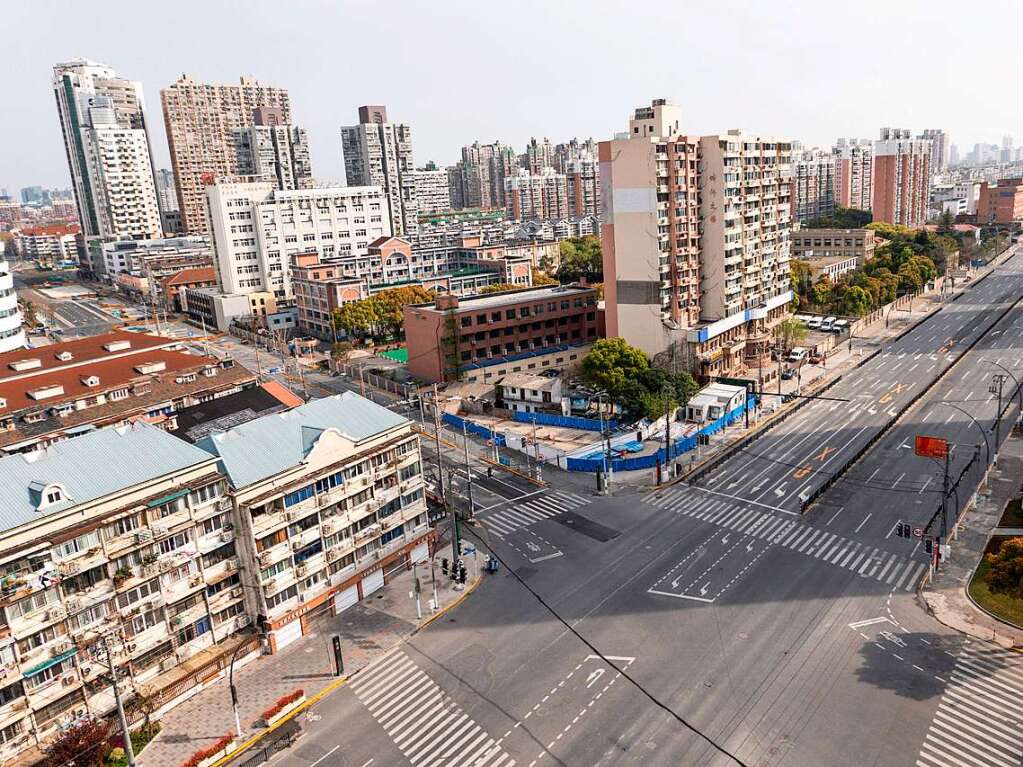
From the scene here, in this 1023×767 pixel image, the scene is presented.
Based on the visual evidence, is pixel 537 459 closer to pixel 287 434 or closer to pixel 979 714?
pixel 287 434

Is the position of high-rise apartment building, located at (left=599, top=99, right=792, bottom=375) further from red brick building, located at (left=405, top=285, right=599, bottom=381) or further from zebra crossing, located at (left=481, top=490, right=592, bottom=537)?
zebra crossing, located at (left=481, top=490, right=592, bottom=537)

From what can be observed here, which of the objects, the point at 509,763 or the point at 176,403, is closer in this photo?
the point at 509,763

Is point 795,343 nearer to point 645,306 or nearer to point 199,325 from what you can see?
point 645,306

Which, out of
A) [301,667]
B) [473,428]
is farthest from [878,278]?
[301,667]

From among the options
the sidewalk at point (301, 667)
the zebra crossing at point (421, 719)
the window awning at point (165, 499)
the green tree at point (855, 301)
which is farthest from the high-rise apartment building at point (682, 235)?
the window awning at point (165, 499)

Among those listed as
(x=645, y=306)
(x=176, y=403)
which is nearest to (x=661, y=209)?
(x=645, y=306)

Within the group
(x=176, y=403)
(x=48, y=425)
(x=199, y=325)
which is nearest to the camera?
(x=48, y=425)
